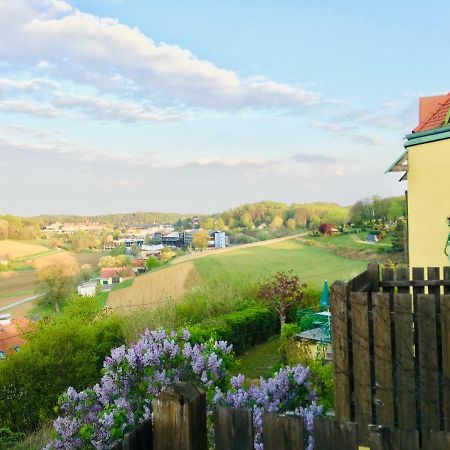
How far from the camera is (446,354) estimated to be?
248 cm

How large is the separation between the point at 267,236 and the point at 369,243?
43.3 ft

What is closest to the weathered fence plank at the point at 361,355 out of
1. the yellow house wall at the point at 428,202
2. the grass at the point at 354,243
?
the yellow house wall at the point at 428,202

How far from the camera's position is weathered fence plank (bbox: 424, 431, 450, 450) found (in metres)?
1.07

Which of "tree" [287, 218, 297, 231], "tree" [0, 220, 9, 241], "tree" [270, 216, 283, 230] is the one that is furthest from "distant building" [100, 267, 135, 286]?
"tree" [287, 218, 297, 231]

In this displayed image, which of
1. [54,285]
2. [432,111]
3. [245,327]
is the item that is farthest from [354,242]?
[432,111]

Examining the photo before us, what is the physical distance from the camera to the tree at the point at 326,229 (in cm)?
2546

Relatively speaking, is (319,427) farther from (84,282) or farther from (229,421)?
(84,282)

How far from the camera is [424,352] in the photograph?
99.5 inches

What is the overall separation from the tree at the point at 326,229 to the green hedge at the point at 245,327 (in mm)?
12892

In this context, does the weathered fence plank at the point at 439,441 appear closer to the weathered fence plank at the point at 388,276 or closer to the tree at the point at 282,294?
the weathered fence plank at the point at 388,276

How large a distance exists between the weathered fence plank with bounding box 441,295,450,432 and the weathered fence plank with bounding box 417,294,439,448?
1.5 inches

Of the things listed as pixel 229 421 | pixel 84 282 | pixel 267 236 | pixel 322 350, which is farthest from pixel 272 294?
pixel 267 236

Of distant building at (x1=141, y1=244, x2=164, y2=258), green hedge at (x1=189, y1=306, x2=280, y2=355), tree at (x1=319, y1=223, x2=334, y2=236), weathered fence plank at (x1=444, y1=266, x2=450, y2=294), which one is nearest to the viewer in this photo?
weathered fence plank at (x1=444, y1=266, x2=450, y2=294)

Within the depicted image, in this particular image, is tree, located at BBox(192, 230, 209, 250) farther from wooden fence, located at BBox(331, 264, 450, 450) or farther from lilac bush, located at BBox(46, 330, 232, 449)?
wooden fence, located at BBox(331, 264, 450, 450)
